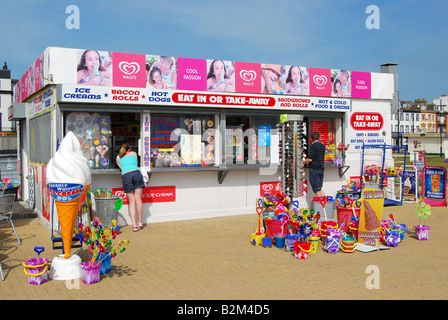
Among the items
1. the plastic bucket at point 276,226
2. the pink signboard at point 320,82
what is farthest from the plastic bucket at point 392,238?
the pink signboard at point 320,82

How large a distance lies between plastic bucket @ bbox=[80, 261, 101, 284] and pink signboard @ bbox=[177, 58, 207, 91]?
17.6 feet

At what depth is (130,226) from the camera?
981cm

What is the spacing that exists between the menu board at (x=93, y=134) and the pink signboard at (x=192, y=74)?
1806 millimetres

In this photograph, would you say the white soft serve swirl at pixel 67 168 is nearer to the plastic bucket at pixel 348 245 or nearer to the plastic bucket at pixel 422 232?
the plastic bucket at pixel 348 245

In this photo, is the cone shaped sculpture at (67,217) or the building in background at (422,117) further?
the building in background at (422,117)

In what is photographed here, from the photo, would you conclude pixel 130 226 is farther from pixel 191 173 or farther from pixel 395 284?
pixel 395 284

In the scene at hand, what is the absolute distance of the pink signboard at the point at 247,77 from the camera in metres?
10.8

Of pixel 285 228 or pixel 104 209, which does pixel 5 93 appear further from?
pixel 285 228

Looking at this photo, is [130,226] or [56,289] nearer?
[56,289]

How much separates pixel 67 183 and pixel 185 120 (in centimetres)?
500
